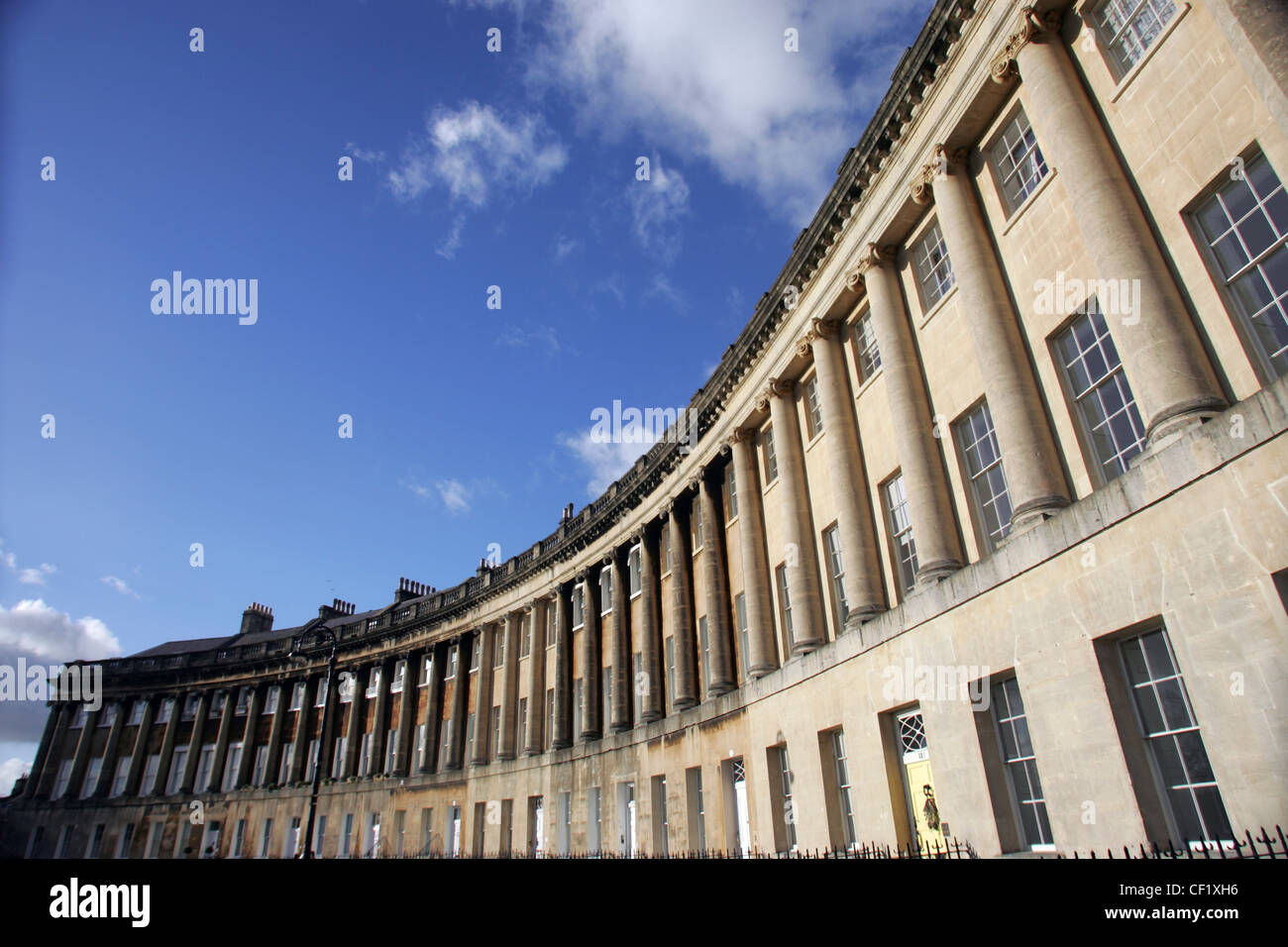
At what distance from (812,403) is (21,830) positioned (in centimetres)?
6308

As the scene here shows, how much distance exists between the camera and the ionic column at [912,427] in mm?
12617

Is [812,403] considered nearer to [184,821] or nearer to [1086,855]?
[1086,855]

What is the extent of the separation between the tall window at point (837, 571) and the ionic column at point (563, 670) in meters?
17.1

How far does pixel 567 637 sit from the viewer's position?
1238 inches

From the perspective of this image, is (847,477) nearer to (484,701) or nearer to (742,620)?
(742,620)

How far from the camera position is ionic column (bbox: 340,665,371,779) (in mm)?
41812

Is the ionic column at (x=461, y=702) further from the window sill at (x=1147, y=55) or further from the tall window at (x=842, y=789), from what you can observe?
the window sill at (x=1147, y=55)

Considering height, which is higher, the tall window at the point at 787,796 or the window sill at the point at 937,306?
the window sill at the point at 937,306

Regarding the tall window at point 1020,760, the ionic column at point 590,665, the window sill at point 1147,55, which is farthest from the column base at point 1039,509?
the ionic column at point 590,665

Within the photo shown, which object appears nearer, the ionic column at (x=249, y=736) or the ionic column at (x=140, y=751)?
the ionic column at (x=249, y=736)

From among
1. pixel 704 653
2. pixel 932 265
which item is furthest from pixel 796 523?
pixel 704 653

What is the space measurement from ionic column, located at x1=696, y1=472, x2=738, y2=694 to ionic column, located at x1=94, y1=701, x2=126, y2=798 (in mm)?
49902
